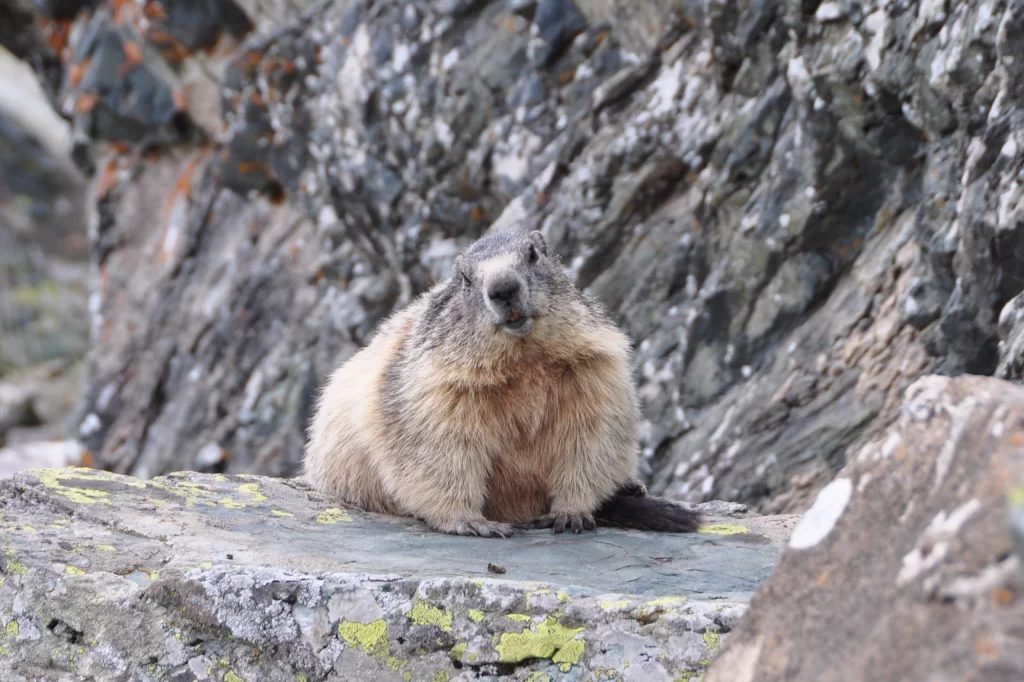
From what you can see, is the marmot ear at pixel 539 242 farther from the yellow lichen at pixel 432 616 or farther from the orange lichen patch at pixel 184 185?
the orange lichen patch at pixel 184 185

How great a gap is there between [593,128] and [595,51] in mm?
935

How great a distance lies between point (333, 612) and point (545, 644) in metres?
0.98

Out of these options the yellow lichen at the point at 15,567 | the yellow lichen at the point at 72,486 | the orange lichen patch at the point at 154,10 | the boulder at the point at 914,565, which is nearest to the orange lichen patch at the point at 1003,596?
the boulder at the point at 914,565

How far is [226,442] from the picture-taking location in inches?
618

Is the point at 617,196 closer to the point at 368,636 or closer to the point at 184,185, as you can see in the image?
the point at 368,636

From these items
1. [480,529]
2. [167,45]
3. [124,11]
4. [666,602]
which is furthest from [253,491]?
[124,11]

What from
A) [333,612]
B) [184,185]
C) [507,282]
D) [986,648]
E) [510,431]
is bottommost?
[333,612]

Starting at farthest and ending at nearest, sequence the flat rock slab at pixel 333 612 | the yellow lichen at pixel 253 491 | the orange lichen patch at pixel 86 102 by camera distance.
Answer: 1. the orange lichen patch at pixel 86 102
2. the yellow lichen at pixel 253 491
3. the flat rock slab at pixel 333 612

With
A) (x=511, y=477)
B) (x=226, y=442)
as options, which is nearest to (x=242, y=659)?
(x=511, y=477)

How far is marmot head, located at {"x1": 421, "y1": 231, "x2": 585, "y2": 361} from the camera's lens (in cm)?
586

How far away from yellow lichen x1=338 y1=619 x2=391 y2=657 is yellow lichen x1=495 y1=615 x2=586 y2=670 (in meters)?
0.52

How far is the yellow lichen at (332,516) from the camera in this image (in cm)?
606

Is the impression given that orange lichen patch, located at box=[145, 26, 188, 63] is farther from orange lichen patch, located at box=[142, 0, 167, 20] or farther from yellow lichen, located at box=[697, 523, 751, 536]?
yellow lichen, located at box=[697, 523, 751, 536]

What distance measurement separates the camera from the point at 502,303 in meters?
5.82
